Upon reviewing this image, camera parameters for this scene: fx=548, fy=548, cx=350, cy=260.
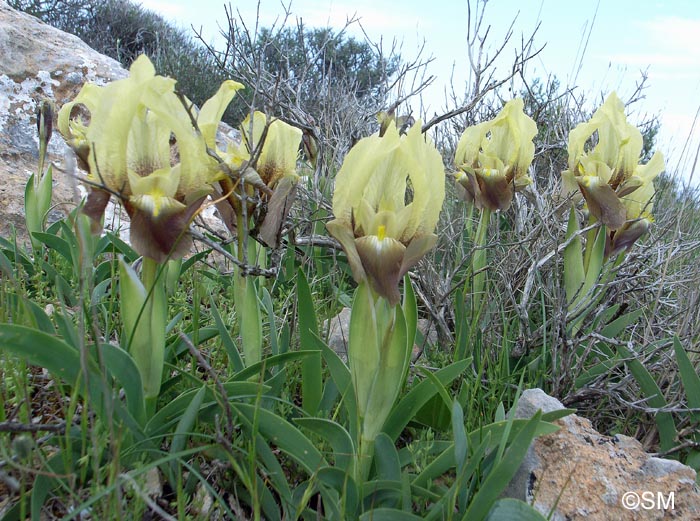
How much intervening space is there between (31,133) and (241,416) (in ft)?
10.8

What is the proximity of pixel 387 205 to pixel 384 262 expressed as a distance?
0.46 ft

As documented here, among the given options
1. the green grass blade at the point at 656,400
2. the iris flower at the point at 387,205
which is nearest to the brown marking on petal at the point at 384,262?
the iris flower at the point at 387,205

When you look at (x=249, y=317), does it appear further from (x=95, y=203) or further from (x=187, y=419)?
(x=95, y=203)

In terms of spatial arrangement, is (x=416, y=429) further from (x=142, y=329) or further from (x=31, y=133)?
(x=31, y=133)

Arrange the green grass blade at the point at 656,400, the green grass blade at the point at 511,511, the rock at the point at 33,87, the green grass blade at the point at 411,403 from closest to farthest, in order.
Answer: the green grass blade at the point at 511,511 < the green grass blade at the point at 411,403 < the green grass blade at the point at 656,400 < the rock at the point at 33,87

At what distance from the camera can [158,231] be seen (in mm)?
1224

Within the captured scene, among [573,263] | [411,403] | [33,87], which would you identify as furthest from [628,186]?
[33,87]

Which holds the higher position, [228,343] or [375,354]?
[375,354]

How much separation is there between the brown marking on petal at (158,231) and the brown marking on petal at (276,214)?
1.22ft

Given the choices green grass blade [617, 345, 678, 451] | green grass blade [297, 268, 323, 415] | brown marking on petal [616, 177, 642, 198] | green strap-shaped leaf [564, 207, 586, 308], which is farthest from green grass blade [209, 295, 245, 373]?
brown marking on petal [616, 177, 642, 198]

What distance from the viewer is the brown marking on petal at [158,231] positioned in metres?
1.21

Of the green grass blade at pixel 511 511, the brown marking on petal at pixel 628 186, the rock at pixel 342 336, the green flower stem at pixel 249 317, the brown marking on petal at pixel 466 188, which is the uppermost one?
the brown marking on petal at pixel 628 186

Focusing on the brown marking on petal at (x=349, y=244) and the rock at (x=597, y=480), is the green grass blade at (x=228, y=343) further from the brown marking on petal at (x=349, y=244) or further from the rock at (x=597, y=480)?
the rock at (x=597, y=480)

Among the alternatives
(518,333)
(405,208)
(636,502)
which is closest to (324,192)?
(518,333)
